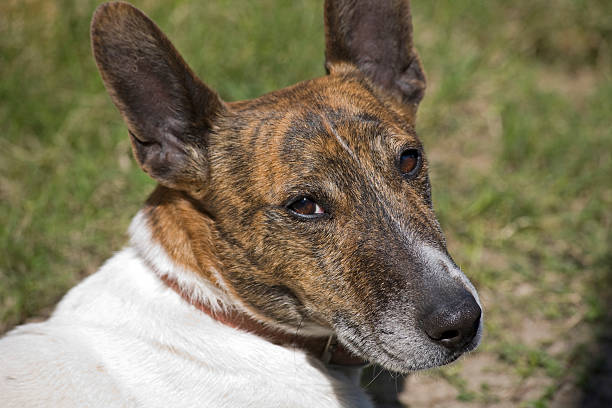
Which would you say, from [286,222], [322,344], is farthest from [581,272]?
[286,222]

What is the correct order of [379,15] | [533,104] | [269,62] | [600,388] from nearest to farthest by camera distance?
[379,15], [600,388], [269,62], [533,104]

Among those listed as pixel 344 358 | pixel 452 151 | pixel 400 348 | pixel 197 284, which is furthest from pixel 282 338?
pixel 452 151

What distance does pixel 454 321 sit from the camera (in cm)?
253

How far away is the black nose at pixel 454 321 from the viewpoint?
8.27ft

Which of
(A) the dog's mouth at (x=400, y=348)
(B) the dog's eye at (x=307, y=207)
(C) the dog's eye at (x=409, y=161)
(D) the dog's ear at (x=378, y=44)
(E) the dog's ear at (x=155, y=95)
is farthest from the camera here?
(D) the dog's ear at (x=378, y=44)

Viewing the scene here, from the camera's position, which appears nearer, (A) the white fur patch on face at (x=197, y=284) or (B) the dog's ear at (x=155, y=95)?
(B) the dog's ear at (x=155, y=95)

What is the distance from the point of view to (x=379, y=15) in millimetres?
3459

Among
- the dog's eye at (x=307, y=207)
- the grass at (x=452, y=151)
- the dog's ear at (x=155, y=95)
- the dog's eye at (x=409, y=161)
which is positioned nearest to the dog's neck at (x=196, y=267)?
the dog's ear at (x=155, y=95)

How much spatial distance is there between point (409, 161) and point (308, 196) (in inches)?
23.1

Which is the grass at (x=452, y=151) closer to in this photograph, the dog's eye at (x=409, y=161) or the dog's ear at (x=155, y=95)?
the dog's eye at (x=409, y=161)

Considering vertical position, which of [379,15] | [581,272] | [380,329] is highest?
[379,15]

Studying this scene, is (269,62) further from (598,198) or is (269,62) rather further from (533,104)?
(598,198)

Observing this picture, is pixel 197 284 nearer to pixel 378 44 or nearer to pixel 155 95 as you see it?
pixel 155 95

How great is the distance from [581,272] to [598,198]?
3.34 feet
